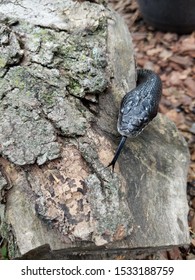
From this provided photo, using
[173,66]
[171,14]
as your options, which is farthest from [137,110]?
[171,14]

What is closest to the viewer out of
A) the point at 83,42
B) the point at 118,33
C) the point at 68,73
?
the point at 68,73

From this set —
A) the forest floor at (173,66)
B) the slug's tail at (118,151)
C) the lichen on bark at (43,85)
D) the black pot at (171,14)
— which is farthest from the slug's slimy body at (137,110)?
the black pot at (171,14)

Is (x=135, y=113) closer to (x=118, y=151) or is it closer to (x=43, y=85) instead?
(x=118, y=151)

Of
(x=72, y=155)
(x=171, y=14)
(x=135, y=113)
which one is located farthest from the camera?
(x=171, y=14)

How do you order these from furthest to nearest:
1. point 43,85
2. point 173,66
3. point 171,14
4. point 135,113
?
point 171,14
point 173,66
point 135,113
point 43,85

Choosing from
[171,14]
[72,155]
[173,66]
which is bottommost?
[173,66]

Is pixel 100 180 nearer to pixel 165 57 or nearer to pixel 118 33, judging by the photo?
pixel 118 33
